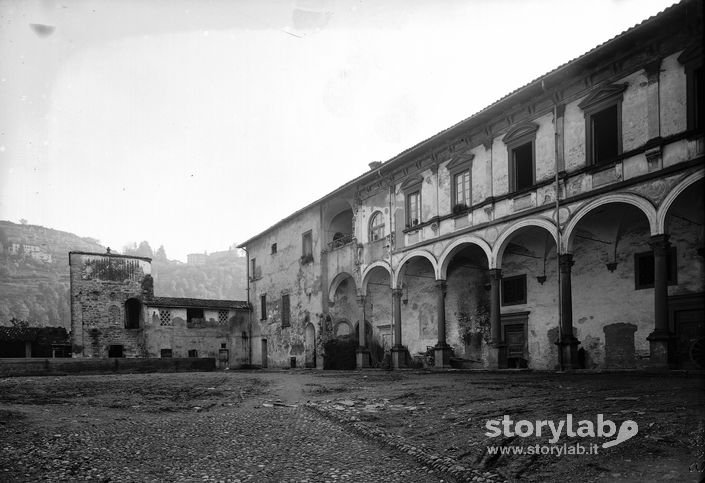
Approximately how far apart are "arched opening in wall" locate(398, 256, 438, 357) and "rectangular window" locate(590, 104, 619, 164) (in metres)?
8.84

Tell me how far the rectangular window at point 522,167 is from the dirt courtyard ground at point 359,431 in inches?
267

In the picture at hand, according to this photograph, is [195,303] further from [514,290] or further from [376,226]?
[514,290]

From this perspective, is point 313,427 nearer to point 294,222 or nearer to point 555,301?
point 555,301

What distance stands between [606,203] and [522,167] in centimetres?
328

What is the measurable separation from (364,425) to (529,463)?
7.91ft

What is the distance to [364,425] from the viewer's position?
6395mm

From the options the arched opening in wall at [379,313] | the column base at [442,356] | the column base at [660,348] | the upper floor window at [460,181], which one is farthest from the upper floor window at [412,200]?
the column base at [660,348]

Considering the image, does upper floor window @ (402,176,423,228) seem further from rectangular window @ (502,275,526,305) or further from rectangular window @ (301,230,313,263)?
rectangular window @ (301,230,313,263)

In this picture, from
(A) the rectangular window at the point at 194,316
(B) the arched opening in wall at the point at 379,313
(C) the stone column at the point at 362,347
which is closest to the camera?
(C) the stone column at the point at 362,347

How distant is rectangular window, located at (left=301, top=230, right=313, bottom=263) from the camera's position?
86.0 ft

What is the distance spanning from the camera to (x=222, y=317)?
33844 mm

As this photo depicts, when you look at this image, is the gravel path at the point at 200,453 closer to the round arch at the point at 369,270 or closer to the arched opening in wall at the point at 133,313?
the round arch at the point at 369,270

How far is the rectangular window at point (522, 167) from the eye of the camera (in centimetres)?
1495

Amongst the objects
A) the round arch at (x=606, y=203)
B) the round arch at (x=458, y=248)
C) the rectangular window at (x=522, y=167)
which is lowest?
the round arch at (x=458, y=248)
